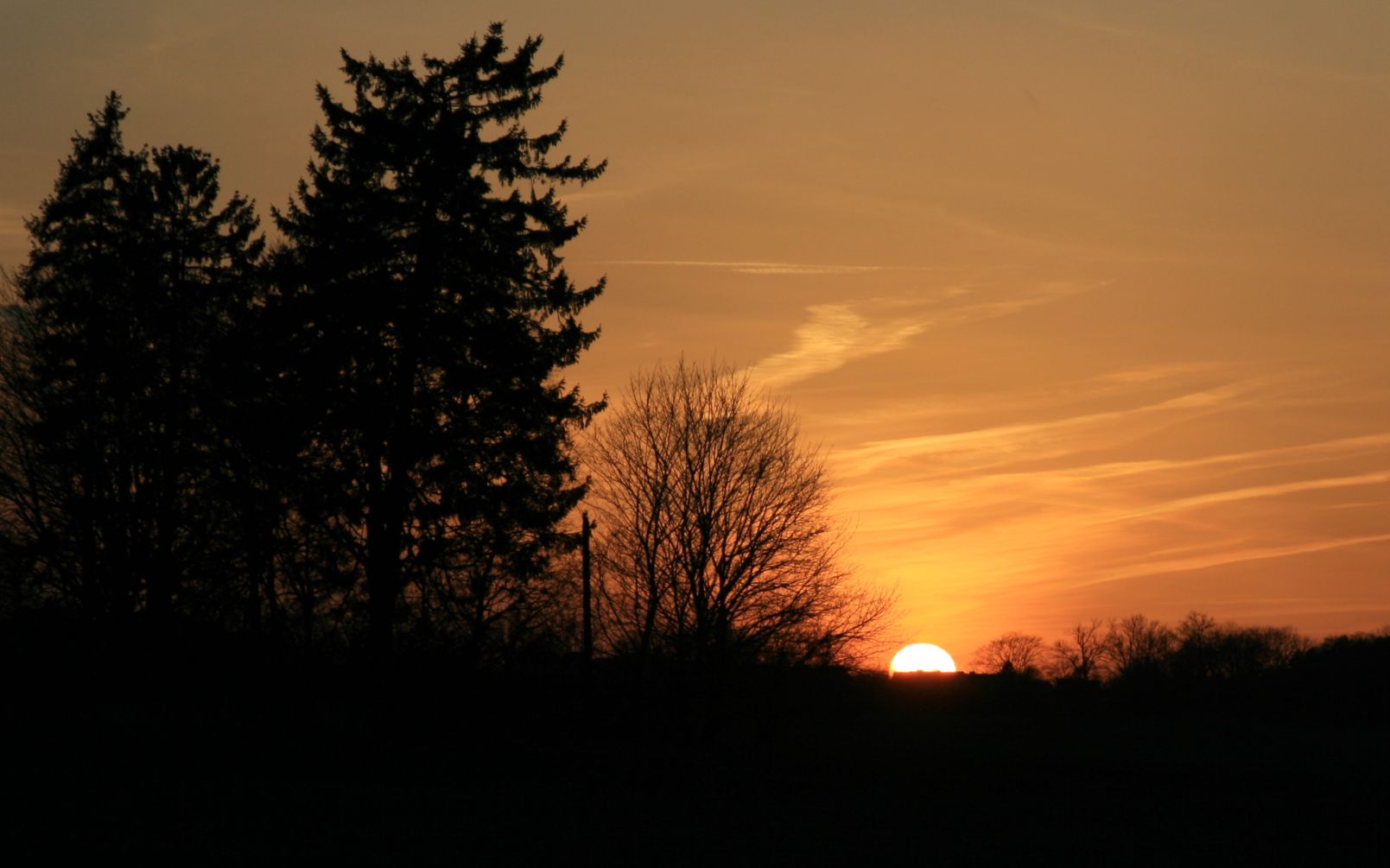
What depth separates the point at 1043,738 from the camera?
115 ft

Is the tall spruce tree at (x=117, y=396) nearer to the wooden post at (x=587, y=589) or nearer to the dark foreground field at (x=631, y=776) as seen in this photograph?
the dark foreground field at (x=631, y=776)

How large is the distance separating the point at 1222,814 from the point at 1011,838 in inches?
246

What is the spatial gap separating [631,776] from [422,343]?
39.1 feet

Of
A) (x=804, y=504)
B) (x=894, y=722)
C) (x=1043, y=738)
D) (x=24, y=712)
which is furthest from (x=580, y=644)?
(x=24, y=712)

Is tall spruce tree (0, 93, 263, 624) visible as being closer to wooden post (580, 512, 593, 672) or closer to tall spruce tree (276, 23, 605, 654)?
tall spruce tree (276, 23, 605, 654)

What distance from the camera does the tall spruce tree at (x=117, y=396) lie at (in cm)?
3469

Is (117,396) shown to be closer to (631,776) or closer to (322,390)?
(322,390)

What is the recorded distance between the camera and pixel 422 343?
100 ft

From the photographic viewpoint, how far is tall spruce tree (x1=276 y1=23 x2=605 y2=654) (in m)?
30.2

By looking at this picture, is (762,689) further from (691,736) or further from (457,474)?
(457,474)

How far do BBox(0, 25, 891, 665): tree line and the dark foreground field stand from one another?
283 cm

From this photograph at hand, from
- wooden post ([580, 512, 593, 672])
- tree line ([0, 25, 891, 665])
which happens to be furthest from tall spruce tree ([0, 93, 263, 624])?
wooden post ([580, 512, 593, 672])

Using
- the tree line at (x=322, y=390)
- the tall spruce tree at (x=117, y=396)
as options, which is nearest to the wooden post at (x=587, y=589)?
the tree line at (x=322, y=390)

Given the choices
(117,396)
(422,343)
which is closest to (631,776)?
(422,343)
